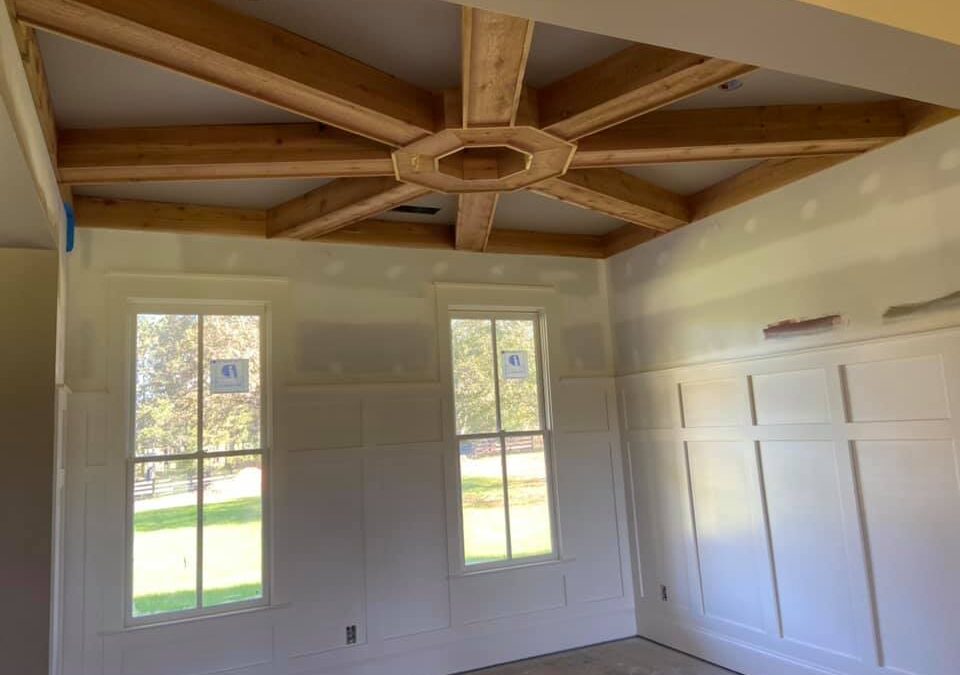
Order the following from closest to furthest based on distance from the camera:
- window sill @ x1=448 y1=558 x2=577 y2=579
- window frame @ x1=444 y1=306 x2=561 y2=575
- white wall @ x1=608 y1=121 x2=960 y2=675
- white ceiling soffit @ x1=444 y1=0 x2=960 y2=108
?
1. white ceiling soffit @ x1=444 y1=0 x2=960 y2=108
2. white wall @ x1=608 y1=121 x2=960 y2=675
3. window sill @ x1=448 y1=558 x2=577 y2=579
4. window frame @ x1=444 y1=306 x2=561 y2=575

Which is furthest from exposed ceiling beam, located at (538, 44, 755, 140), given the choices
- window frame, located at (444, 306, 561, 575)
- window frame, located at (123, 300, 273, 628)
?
window frame, located at (123, 300, 273, 628)

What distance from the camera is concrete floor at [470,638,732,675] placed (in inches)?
158

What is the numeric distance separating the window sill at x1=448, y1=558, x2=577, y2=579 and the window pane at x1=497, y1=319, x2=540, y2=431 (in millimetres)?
965

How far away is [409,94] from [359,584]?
2963 mm

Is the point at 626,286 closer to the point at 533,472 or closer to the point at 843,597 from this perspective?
the point at 533,472

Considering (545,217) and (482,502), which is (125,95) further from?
(482,502)

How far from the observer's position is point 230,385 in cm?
389

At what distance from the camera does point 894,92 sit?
1.94m

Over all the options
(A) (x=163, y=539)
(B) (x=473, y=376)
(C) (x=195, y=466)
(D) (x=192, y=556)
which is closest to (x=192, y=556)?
(D) (x=192, y=556)

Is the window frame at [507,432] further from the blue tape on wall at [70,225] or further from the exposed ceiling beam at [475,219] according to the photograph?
Answer: the blue tape on wall at [70,225]

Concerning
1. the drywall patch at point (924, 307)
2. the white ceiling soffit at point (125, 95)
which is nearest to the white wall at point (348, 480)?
the white ceiling soffit at point (125, 95)

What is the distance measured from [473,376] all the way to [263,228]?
178 centimetres

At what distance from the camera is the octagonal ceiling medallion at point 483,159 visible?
270 centimetres

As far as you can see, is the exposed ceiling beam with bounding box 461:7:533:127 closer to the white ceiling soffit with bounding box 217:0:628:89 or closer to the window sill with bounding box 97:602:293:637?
the white ceiling soffit with bounding box 217:0:628:89
